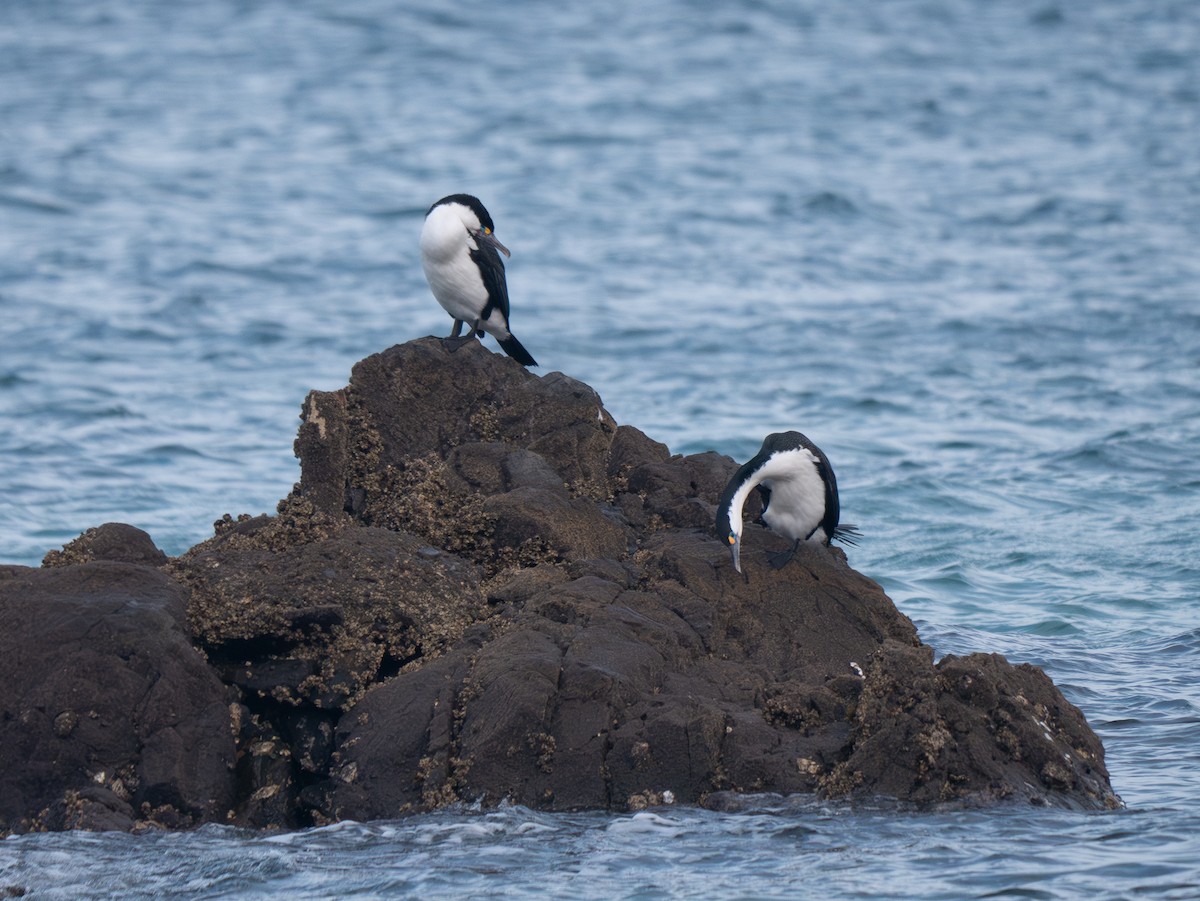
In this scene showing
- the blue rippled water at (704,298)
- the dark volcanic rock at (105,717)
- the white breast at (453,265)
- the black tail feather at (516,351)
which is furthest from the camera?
the white breast at (453,265)

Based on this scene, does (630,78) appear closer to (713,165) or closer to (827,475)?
(713,165)

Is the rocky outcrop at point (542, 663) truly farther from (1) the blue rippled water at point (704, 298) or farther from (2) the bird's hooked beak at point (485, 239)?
(2) the bird's hooked beak at point (485, 239)

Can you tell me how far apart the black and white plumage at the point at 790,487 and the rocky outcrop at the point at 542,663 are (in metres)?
0.18

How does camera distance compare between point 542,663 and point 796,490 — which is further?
point 796,490

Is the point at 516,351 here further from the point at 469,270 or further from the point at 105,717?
the point at 105,717

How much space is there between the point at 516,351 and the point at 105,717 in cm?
422

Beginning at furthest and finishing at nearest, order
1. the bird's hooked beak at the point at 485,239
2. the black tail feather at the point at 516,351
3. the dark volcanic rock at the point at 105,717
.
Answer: the bird's hooked beak at the point at 485,239
the black tail feather at the point at 516,351
the dark volcanic rock at the point at 105,717

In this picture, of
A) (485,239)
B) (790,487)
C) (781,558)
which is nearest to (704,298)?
(485,239)

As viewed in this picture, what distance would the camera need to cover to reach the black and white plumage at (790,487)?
28.4 feet

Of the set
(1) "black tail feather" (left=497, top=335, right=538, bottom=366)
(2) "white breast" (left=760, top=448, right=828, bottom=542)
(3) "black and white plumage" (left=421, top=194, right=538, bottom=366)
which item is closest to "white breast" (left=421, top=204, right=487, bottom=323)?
(3) "black and white plumage" (left=421, top=194, right=538, bottom=366)

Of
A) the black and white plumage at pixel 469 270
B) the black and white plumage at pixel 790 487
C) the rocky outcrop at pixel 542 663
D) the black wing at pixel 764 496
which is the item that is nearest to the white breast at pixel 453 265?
the black and white plumage at pixel 469 270

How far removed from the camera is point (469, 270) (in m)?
10.6

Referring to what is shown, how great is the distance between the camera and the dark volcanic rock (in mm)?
7176

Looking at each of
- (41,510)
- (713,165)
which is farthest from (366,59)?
(41,510)
